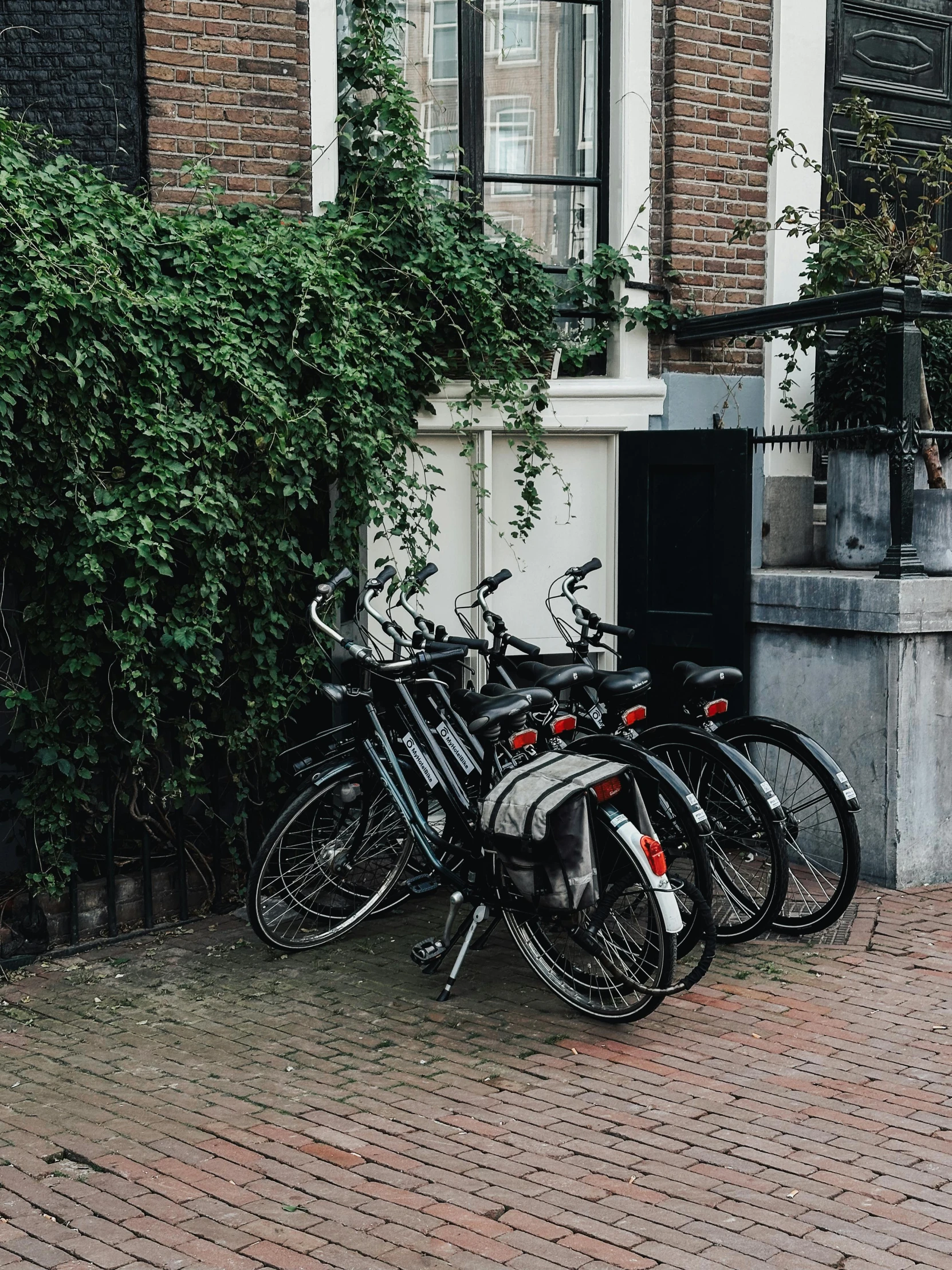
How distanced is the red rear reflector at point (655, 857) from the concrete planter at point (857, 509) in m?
3.12

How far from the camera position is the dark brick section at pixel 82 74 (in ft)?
22.3

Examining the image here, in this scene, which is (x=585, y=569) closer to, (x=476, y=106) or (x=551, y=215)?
(x=551, y=215)

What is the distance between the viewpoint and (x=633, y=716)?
584 centimetres

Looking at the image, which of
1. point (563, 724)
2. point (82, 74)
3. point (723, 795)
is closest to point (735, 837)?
point (723, 795)

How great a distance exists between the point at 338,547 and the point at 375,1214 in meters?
3.40

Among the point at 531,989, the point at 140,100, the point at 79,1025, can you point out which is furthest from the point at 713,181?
the point at 79,1025

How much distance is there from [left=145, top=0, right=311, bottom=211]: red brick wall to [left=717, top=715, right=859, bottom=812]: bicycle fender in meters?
3.35

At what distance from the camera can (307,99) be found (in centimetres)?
726

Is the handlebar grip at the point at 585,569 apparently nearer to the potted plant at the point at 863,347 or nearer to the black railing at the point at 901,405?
the black railing at the point at 901,405

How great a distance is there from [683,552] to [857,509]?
0.96 m

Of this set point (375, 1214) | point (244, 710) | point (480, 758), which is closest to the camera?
point (375, 1214)

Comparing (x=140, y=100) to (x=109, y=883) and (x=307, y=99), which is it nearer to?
(x=307, y=99)

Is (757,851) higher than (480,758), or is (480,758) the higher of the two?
(480,758)

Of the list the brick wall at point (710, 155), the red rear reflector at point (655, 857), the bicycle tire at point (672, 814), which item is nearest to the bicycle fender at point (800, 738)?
the bicycle tire at point (672, 814)
